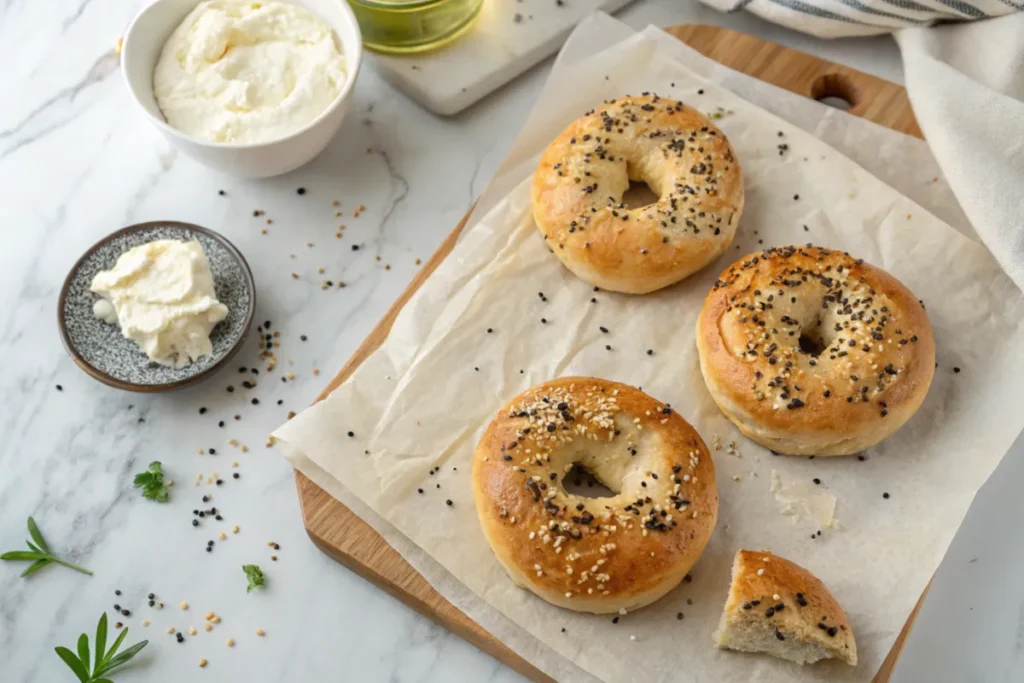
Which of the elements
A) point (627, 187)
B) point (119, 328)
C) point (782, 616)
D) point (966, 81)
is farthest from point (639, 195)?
point (119, 328)

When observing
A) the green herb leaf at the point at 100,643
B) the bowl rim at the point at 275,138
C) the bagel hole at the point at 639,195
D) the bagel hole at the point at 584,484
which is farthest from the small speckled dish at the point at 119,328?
the bagel hole at the point at 639,195

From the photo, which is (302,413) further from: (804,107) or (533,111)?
(804,107)

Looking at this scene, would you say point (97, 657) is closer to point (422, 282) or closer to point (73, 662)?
point (73, 662)

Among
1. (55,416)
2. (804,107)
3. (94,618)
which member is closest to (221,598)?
(94,618)

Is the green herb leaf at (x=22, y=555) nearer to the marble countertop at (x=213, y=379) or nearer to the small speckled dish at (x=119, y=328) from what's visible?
the marble countertop at (x=213, y=379)

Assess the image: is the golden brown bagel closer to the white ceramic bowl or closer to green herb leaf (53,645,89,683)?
green herb leaf (53,645,89,683)

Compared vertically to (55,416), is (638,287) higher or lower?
higher
